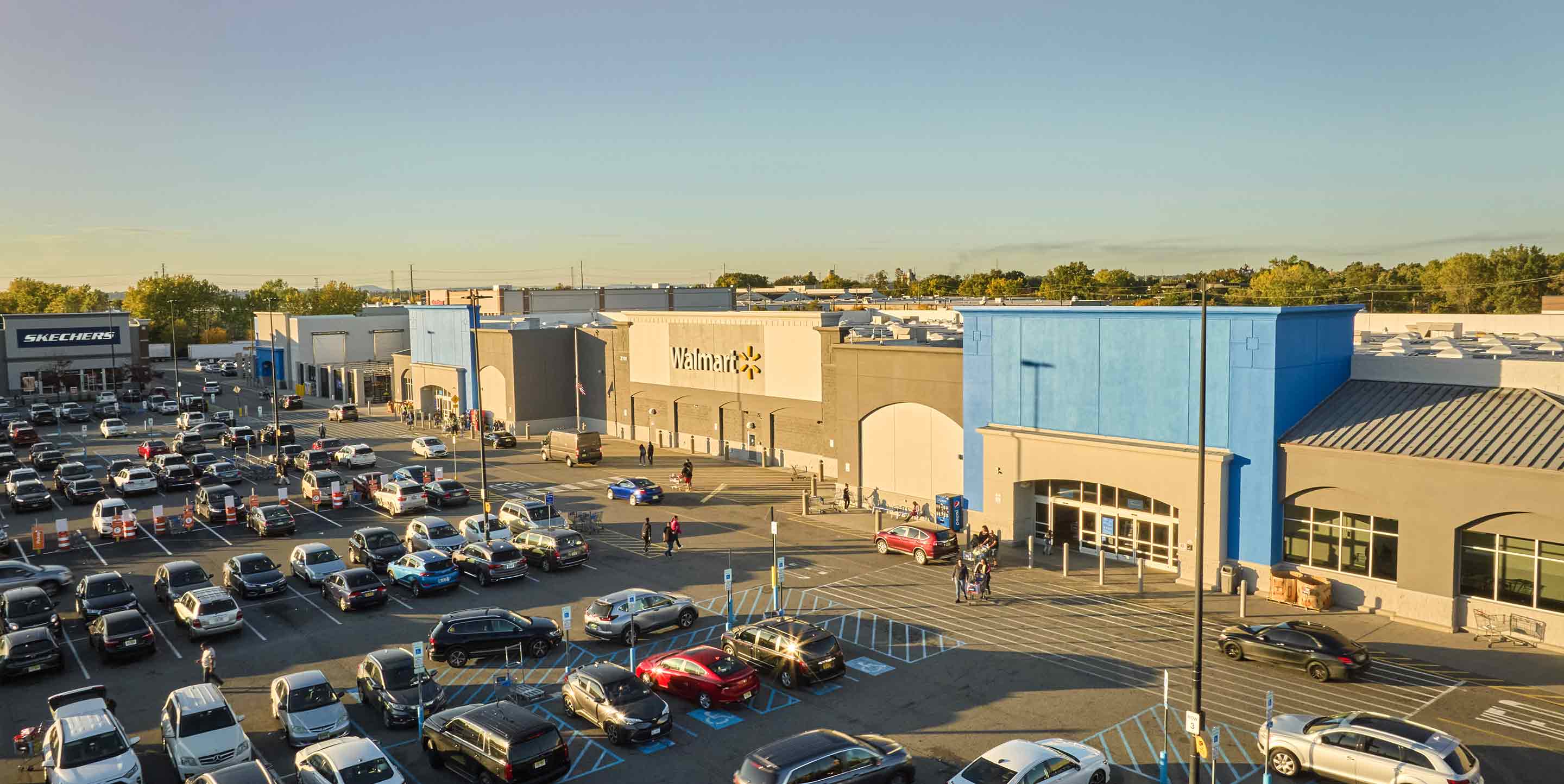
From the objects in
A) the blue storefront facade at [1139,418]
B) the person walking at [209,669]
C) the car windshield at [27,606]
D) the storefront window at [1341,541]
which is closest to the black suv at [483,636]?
the person walking at [209,669]

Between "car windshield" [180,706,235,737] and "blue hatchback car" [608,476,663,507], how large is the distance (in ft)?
85.4

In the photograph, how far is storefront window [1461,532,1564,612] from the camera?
24969 millimetres

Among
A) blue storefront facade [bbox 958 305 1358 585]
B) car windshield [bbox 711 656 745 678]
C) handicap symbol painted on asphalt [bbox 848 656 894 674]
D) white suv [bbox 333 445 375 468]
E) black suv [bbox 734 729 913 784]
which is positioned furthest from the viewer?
white suv [bbox 333 445 375 468]

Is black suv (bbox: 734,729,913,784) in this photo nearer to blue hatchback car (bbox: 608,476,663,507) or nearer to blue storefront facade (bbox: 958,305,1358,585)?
blue storefront facade (bbox: 958,305,1358,585)

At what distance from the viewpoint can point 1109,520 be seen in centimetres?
3331

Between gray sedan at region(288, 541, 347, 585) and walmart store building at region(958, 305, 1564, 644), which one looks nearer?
walmart store building at region(958, 305, 1564, 644)

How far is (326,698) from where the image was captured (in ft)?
68.8

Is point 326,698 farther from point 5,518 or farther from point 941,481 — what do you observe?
point 5,518

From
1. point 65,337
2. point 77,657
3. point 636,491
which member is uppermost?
point 65,337

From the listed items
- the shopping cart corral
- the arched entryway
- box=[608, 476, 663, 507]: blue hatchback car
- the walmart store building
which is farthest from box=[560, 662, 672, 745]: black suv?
box=[608, 476, 663, 507]: blue hatchback car

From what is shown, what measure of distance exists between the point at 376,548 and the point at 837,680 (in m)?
19.1

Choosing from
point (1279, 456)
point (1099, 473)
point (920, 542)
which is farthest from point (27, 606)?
point (1279, 456)

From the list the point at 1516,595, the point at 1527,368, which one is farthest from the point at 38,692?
the point at 1527,368

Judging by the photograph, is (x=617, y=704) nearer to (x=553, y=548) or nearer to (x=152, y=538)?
(x=553, y=548)
